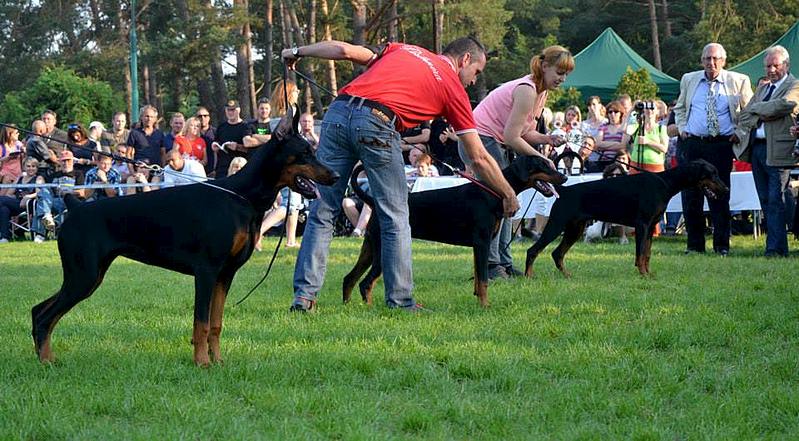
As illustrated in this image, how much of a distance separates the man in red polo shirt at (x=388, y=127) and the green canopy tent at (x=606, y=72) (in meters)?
20.7

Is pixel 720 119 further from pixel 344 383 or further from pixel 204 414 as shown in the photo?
pixel 204 414

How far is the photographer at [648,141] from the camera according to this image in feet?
41.7

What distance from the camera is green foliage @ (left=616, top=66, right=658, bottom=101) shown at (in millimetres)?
24094

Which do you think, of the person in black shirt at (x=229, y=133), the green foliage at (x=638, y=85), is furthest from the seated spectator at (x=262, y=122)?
the green foliage at (x=638, y=85)

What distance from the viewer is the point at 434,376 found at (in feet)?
15.6

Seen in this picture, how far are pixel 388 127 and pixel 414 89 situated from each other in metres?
0.30

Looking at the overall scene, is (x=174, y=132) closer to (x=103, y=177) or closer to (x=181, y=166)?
(x=103, y=177)

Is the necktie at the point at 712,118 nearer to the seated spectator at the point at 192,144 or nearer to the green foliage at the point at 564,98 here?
the seated spectator at the point at 192,144

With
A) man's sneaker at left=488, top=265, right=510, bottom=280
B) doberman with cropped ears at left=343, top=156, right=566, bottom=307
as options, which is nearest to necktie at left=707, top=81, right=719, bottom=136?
man's sneaker at left=488, top=265, right=510, bottom=280

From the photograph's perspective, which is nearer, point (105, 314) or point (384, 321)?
point (384, 321)

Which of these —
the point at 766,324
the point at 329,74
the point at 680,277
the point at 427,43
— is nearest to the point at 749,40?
the point at 427,43

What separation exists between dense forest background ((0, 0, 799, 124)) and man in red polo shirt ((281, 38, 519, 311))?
17.0 m

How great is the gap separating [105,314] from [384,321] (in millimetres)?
2021

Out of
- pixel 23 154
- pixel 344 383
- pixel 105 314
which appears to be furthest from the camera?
pixel 23 154
